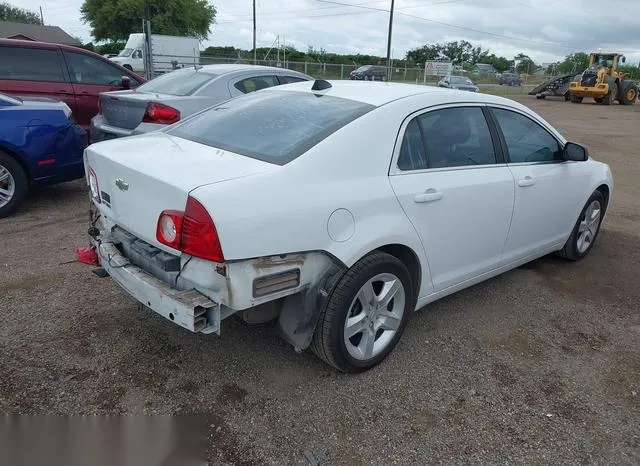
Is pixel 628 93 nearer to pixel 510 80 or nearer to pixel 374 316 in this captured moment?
Answer: pixel 510 80

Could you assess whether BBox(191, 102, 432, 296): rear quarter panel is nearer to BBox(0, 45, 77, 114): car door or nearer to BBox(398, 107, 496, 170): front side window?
BBox(398, 107, 496, 170): front side window

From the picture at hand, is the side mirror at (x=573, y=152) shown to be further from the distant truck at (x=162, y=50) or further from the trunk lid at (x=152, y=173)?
the distant truck at (x=162, y=50)

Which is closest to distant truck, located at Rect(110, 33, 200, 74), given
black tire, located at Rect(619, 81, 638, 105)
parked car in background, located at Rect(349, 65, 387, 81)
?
parked car in background, located at Rect(349, 65, 387, 81)

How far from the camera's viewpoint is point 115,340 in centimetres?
333

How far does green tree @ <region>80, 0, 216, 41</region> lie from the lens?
165 ft

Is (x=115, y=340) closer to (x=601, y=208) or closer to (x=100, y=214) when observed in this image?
(x=100, y=214)

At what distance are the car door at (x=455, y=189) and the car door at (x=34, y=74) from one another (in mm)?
6412

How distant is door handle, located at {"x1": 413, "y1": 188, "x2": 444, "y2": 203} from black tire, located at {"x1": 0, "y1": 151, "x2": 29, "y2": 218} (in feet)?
14.6

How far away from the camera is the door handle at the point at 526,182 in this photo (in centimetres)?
381

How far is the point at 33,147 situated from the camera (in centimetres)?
555

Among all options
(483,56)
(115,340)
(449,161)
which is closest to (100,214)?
(115,340)

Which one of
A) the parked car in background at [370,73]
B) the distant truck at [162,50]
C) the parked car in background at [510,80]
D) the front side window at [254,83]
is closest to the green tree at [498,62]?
the parked car in background at [510,80]

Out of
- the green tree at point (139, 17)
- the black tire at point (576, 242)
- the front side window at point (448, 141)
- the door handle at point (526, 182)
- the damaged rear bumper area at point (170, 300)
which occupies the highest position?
the green tree at point (139, 17)

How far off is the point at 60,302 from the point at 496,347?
3.01 m
